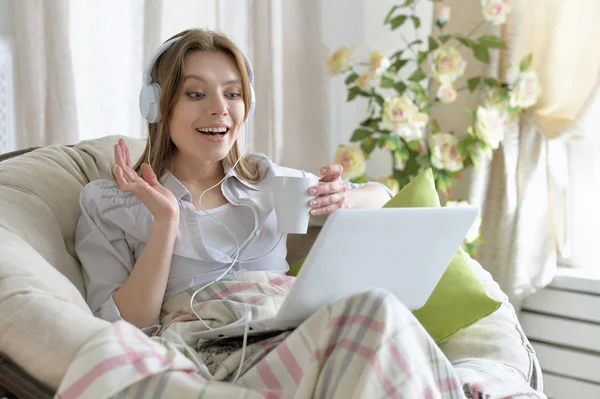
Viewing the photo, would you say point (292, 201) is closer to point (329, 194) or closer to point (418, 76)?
point (329, 194)

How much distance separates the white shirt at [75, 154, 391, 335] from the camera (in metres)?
1.60

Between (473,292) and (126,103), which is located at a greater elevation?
(126,103)

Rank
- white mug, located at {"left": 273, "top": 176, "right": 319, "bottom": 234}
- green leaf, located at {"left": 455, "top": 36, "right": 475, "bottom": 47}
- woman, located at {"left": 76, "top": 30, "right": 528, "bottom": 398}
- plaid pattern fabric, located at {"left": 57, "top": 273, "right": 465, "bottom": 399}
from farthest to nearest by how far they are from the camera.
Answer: green leaf, located at {"left": 455, "top": 36, "right": 475, "bottom": 47} < woman, located at {"left": 76, "top": 30, "right": 528, "bottom": 398} < white mug, located at {"left": 273, "top": 176, "right": 319, "bottom": 234} < plaid pattern fabric, located at {"left": 57, "top": 273, "right": 465, "bottom": 399}

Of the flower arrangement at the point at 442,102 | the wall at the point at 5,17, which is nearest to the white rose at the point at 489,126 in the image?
the flower arrangement at the point at 442,102

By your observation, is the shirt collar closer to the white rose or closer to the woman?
the woman

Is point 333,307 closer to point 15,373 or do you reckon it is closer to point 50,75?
point 15,373

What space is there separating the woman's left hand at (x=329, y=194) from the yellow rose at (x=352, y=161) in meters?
0.90

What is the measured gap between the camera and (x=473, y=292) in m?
1.64

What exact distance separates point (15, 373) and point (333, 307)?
473mm

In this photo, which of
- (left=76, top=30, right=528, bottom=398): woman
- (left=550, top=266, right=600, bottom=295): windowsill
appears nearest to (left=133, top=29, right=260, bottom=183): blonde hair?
(left=76, top=30, right=528, bottom=398): woman

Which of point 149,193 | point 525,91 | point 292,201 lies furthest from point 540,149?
point 149,193

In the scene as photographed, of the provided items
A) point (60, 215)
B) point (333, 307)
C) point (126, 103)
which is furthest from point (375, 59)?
point (333, 307)

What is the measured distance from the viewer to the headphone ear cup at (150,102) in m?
1.66

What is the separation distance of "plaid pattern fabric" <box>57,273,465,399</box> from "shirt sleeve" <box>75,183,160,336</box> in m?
0.42
